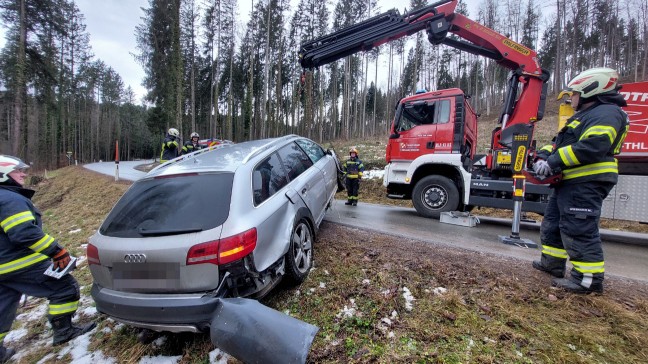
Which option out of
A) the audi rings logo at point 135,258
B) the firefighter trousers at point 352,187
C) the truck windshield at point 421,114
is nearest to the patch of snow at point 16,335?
the audi rings logo at point 135,258

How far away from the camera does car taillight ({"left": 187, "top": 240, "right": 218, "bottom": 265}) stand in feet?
6.50

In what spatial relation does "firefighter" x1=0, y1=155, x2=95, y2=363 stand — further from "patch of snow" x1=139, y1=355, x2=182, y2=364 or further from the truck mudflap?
the truck mudflap

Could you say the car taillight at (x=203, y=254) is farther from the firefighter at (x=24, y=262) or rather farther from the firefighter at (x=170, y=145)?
the firefighter at (x=170, y=145)

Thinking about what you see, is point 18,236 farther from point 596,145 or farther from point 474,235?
point 474,235

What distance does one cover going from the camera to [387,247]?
373cm

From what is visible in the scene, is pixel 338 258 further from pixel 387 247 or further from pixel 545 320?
pixel 545 320

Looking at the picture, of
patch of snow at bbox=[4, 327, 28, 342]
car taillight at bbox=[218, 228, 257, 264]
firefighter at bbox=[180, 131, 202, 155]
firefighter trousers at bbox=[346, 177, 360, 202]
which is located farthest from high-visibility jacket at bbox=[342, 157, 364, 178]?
patch of snow at bbox=[4, 327, 28, 342]

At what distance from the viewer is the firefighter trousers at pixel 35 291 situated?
2.49 m

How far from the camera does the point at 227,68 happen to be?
26.1 m

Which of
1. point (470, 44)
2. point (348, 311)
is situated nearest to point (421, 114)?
point (470, 44)

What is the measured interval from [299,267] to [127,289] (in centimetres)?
148

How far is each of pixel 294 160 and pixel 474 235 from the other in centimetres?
321

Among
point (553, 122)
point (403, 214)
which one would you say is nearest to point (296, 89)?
point (553, 122)

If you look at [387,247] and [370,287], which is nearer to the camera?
[370,287]
